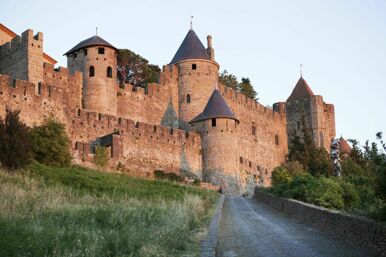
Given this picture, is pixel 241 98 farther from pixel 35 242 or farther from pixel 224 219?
pixel 35 242

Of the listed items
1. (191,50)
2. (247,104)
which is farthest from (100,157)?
(247,104)

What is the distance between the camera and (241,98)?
46.8m

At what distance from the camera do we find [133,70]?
4822 cm

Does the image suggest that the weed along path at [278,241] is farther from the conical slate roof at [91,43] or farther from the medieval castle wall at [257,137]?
the medieval castle wall at [257,137]

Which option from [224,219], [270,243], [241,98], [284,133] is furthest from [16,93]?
[284,133]

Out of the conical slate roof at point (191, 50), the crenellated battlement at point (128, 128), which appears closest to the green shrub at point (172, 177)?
the crenellated battlement at point (128, 128)

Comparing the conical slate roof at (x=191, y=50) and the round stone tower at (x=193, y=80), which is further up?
the conical slate roof at (x=191, y=50)

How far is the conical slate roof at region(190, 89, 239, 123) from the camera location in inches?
1476

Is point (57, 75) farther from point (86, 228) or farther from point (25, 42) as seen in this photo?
Answer: point (86, 228)

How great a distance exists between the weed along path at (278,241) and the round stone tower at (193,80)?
25.9 meters

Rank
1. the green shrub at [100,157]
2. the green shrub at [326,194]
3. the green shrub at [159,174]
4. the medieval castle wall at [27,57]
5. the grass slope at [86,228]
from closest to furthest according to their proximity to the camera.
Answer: the grass slope at [86,228]
the green shrub at [326,194]
the green shrub at [100,157]
the medieval castle wall at [27,57]
the green shrub at [159,174]

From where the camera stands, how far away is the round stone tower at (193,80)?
40.0 meters

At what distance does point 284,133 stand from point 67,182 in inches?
1438

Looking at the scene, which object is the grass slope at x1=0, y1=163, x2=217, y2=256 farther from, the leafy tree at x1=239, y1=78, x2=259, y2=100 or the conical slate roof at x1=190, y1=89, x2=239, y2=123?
the leafy tree at x1=239, y1=78, x2=259, y2=100
